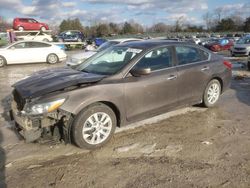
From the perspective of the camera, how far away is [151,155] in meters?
4.04

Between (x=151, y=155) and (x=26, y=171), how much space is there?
1.75 m

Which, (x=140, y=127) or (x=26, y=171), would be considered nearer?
(x=26, y=171)

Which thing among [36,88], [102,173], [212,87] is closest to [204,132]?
[212,87]

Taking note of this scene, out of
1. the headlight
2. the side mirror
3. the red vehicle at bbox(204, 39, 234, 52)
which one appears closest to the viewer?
the headlight

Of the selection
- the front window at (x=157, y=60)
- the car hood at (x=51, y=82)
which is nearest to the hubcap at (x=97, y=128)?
the car hood at (x=51, y=82)

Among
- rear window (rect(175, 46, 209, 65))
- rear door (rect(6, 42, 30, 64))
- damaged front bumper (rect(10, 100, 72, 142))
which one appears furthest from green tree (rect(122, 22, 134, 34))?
damaged front bumper (rect(10, 100, 72, 142))

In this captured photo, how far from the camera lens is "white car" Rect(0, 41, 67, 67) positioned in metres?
15.1

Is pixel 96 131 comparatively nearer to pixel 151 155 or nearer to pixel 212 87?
pixel 151 155

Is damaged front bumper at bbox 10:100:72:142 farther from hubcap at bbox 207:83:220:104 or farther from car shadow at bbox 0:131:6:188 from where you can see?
hubcap at bbox 207:83:220:104

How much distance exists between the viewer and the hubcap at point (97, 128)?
4.17 metres

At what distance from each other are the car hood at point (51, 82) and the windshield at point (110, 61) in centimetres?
27

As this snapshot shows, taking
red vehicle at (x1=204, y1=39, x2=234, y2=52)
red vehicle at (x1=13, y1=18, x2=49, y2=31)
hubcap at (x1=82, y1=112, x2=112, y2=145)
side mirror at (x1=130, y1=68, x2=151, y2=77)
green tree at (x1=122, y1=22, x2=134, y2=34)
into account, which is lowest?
hubcap at (x1=82, y1=112, x2=112, y2=145)

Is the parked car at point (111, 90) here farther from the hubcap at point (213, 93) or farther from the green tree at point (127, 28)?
the green tree at point (127, 28)

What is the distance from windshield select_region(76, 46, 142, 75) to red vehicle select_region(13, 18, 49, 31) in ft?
76.0
